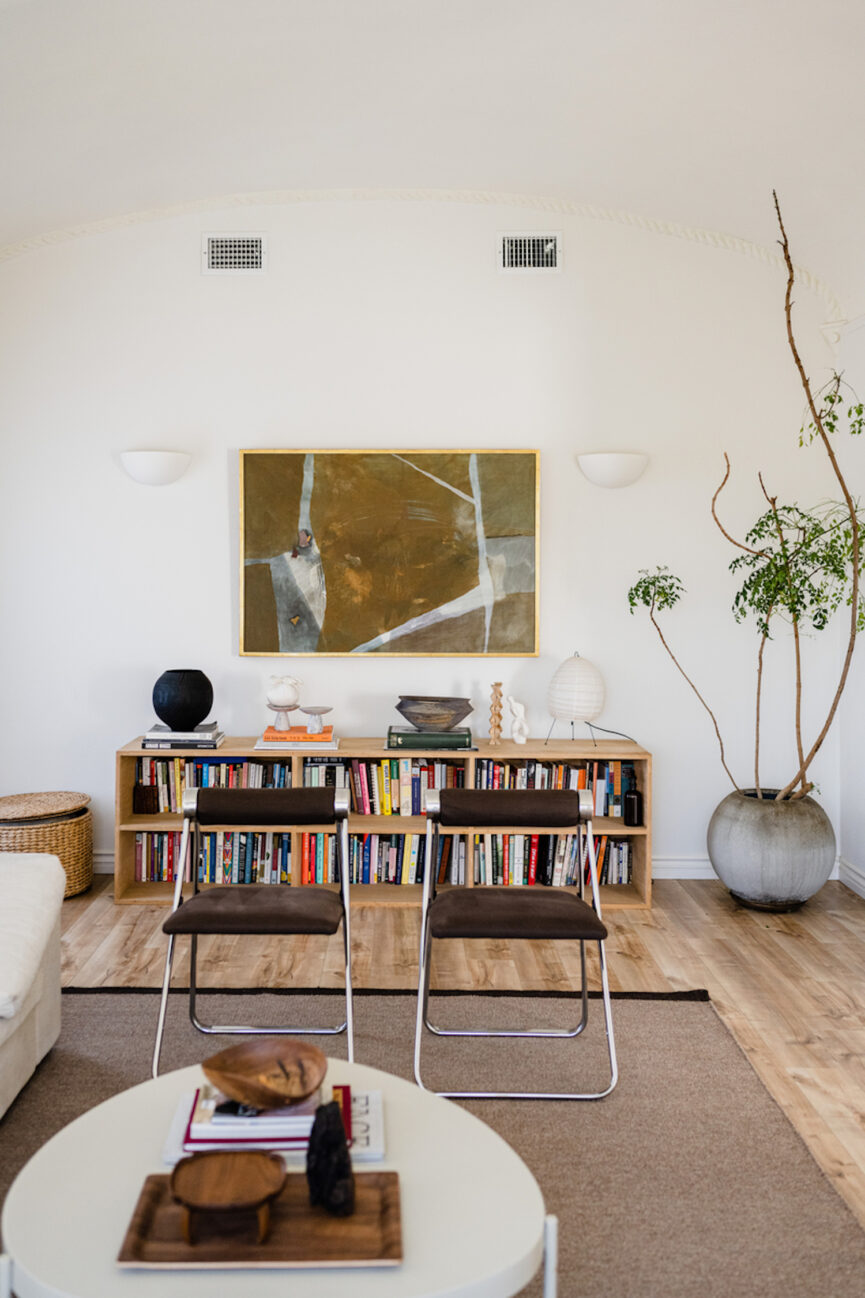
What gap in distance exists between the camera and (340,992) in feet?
12.4

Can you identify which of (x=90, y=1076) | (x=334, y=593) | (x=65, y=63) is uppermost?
(x=65, y=63)

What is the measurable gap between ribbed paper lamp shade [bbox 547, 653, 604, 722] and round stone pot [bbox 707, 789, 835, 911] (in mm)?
764

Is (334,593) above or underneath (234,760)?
above

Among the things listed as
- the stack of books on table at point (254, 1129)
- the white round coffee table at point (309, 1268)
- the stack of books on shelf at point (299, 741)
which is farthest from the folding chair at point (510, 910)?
the stack of books on shelf at point (299, 741)

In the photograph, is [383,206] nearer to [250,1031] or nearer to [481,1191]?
[250,1031]

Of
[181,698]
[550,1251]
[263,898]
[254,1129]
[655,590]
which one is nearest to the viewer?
[550,1251]

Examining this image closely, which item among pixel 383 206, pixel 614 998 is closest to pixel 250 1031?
pixel 614 998

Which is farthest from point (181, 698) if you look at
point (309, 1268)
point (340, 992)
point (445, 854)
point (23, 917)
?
point (309, 1268)

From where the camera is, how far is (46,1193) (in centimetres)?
187

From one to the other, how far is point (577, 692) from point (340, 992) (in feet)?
6.00

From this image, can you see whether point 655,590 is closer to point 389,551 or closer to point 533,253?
point 389,551

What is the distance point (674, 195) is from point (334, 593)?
7.71 feet

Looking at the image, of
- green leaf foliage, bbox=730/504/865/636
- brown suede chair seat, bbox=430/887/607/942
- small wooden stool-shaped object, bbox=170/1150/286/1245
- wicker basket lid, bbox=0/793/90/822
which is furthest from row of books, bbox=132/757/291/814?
small wooden stool-shaped object, bbox=170/1150/286/1245

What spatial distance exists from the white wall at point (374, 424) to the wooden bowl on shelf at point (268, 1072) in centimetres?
314
